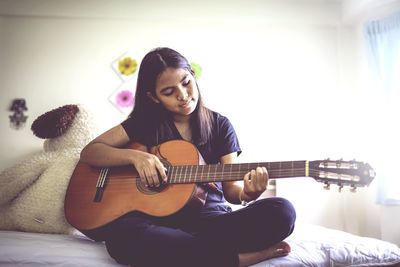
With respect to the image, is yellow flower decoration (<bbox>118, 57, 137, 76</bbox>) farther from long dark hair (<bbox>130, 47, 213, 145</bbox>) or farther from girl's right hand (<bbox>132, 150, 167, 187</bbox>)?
girl's right hand (<bbox>132, 150, 167, 187</bbox>)

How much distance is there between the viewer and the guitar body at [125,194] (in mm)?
1074

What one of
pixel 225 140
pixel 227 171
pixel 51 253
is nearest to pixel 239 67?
pixel 225 140

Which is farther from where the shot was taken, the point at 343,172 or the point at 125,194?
the point at 125,194

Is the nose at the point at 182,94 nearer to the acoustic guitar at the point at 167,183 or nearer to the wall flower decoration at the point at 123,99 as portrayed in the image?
the acoustic guitar at the point at 167,183

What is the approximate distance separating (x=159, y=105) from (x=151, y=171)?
1.26ft

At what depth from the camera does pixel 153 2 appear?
220 centimetres

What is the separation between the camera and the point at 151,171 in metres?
1.09

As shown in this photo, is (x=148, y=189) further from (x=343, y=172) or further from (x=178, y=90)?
(x=343, y=172)

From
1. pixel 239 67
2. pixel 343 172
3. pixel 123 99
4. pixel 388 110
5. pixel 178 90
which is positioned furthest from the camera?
pixel 239 67

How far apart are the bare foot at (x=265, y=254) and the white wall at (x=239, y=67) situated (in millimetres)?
1130

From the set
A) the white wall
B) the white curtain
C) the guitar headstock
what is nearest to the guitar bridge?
the guitar headstock

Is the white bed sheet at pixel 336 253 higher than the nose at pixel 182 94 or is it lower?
lower

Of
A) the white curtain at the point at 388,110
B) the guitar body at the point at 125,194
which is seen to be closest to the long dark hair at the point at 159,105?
the guitar body at the point at 125,194

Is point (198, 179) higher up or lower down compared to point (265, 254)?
higher up
